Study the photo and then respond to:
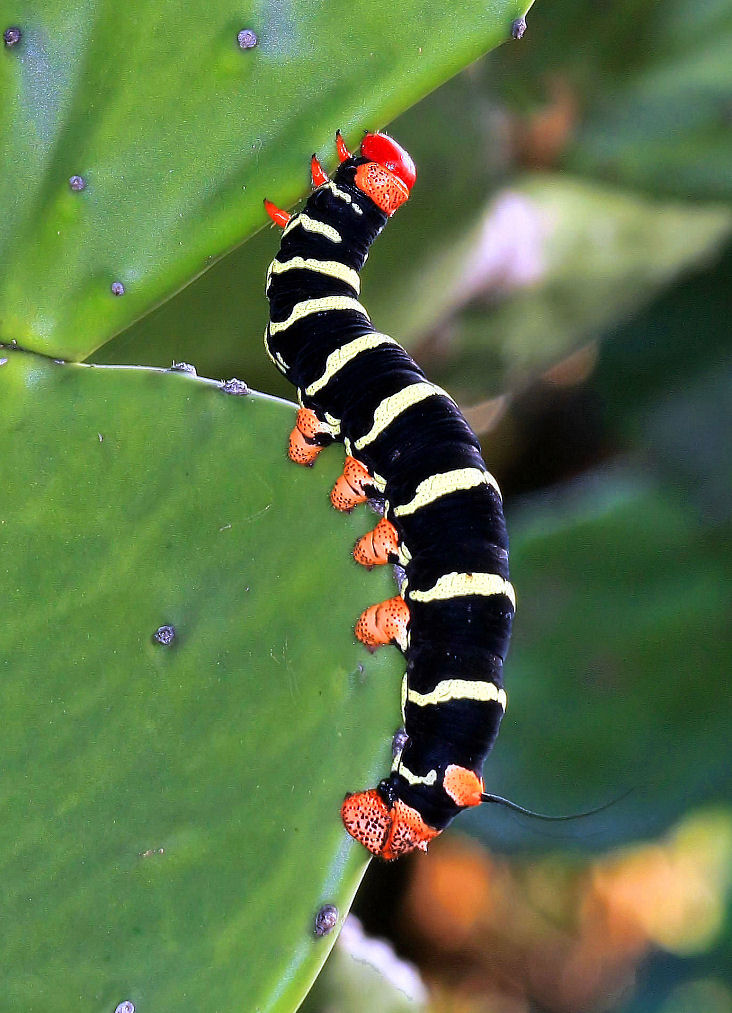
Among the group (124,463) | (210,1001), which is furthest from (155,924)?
(124,463)

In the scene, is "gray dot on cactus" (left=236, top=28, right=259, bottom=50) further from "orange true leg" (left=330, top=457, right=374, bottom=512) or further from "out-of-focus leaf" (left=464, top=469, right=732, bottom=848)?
"out-of-focus leaf" (left=464, top=469, right=732, bottom=848)

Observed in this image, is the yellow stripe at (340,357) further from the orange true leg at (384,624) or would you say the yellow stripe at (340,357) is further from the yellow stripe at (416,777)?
the yellow stripe at (416,777)

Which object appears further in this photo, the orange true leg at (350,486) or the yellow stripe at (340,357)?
the yellow stripe at (340,357)

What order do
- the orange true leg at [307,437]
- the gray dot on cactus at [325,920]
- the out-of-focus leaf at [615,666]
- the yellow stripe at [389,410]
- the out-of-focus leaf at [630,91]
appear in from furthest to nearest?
the out-of-focus leaf at [630,91] → the out-of-focus leaf at [615,666] → the yellow stripe at [389,410] → the orange true leg at [307,437] → the gray dot on cactus at [325,920]

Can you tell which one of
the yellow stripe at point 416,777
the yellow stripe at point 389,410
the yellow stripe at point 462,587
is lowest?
the yellow stripe at point 416,777

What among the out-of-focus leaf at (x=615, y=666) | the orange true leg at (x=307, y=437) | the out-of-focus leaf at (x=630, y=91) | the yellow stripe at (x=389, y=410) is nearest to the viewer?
the orange true leg at (x=307, y=437)

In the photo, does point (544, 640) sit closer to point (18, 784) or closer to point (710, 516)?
point (710, 516)

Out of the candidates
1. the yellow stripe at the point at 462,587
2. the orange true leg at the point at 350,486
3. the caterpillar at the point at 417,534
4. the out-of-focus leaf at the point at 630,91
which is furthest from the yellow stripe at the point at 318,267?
the out-of-focus leaf at the point at 630,91

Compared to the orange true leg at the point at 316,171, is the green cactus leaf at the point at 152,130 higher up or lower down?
higher up
